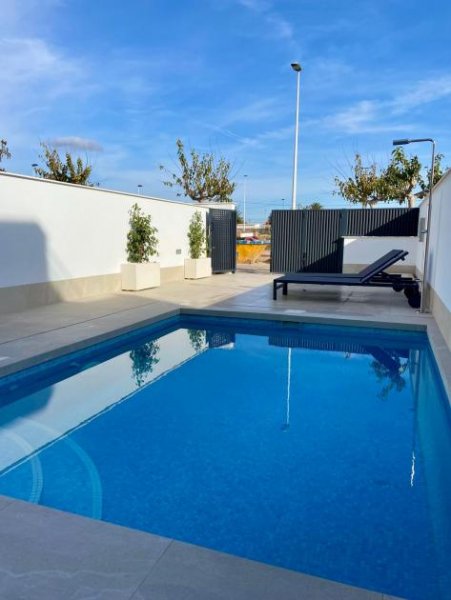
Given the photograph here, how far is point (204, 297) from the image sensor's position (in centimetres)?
996

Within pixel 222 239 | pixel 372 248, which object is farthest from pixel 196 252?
pixel 372 248

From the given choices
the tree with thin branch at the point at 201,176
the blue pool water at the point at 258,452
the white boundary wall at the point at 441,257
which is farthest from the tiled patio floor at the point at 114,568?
the tree with thin branch at the point at 201,176

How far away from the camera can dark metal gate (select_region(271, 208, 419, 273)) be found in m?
14.9

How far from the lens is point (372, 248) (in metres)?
14.8

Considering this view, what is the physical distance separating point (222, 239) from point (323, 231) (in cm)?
355

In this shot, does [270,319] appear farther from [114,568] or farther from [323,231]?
[323,231]

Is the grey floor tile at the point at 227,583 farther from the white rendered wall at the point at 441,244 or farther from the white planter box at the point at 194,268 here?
the white planter box at the point at 194,268

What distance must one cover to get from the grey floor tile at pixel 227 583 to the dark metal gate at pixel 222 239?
44.4 ft

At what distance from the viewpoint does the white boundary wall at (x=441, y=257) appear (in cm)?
621

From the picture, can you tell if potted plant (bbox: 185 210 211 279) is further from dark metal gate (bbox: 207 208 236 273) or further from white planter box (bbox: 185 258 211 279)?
dark metal gate (bbox: 207 208 236 273)

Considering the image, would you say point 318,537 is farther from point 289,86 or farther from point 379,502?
point 289,86

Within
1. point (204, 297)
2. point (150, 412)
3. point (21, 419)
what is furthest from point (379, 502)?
point (204, 297)

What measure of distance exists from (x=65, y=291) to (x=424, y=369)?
272 inches

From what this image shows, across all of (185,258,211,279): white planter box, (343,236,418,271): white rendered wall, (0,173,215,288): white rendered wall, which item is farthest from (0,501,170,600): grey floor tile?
(343,236,418,271): white rendered wall
